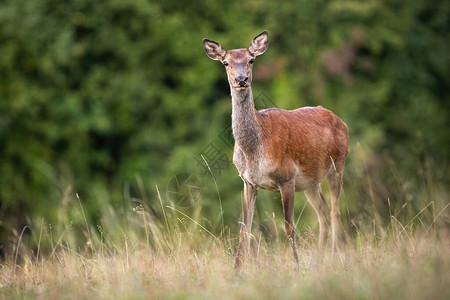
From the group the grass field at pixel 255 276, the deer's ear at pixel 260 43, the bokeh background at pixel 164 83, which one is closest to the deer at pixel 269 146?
the deer's ear at pixel 260 43

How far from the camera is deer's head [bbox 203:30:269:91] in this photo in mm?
5434

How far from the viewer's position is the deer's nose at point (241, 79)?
5.39 m

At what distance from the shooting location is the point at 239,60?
5.65 m

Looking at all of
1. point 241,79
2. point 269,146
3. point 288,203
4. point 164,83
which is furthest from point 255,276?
point 164,83

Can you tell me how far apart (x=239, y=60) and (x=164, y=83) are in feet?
40.3

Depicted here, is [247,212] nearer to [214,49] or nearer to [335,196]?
[335,196]

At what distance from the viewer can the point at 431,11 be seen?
1828 centimetres

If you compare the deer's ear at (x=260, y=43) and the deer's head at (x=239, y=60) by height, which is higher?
the deer's ear at (x=260, y=43)

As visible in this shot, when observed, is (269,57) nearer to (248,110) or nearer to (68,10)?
(68,10)

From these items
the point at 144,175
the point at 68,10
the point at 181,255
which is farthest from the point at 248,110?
the point at 68,10

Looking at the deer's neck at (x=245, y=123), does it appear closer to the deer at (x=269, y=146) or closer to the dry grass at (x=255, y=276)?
the deer at (x=269, y=146)

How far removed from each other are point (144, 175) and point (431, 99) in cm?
828

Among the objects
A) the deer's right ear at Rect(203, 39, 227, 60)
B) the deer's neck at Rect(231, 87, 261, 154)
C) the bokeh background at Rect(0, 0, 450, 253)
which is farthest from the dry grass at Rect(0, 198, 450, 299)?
the bokeh background at Rect(0, 0, 450, 253)

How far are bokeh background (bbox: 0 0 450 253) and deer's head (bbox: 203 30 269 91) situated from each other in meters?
8.37
